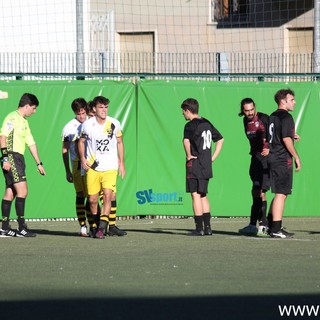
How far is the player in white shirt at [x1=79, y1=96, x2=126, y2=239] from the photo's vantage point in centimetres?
1416

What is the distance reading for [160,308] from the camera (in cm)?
849

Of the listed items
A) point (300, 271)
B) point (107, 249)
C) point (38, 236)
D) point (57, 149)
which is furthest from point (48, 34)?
point (300, 271)

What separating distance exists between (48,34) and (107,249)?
42.8 ft

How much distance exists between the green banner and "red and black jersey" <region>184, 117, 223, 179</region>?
333 centimetres

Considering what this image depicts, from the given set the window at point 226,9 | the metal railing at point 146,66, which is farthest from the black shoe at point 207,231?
the window at point 226,9

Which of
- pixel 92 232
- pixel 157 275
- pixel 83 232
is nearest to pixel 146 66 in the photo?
pixel 83 232

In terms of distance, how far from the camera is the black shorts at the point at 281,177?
45.5 ft

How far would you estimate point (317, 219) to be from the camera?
58.7ft

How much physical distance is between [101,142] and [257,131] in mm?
2204

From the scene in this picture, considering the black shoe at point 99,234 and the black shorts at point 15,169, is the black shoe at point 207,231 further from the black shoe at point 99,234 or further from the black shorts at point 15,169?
the black shorts at point 15,169

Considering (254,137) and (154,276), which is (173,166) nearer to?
(254,137)

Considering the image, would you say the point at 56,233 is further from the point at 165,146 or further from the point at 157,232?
the point at 165,146

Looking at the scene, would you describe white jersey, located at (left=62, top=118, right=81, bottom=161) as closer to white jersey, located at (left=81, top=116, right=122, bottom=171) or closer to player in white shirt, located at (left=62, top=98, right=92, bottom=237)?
player in white shirt, located at (left=62, top=98, right=92, bottom=237)

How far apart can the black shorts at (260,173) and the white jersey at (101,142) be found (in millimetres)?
2046
